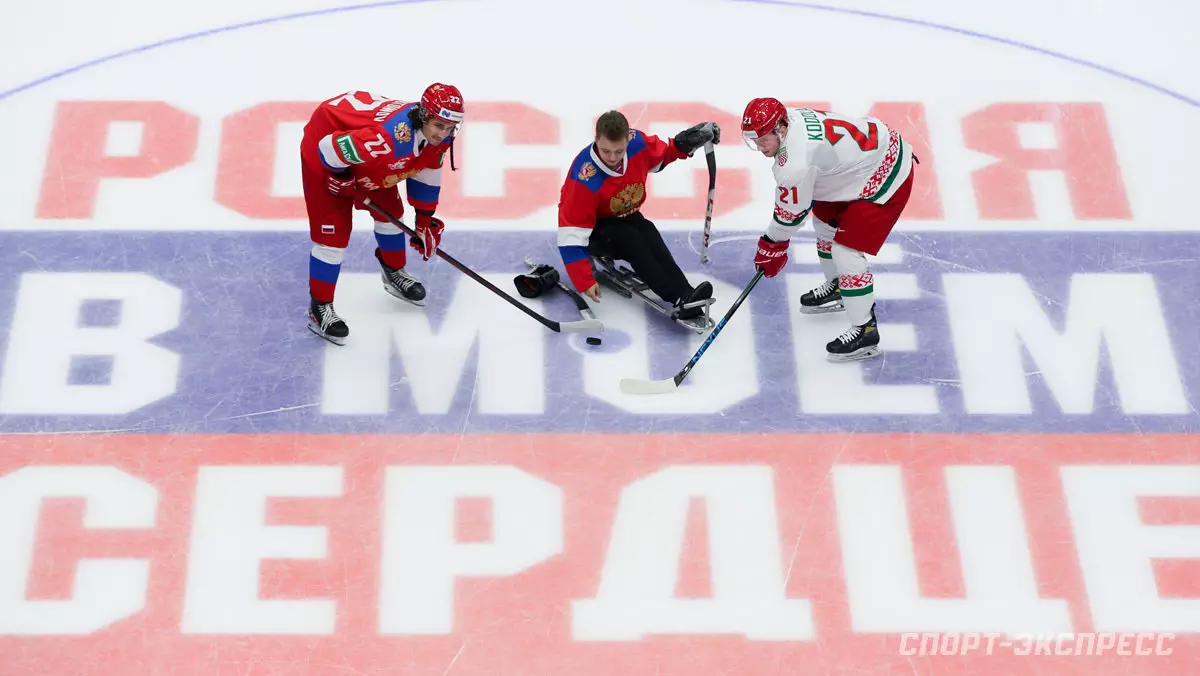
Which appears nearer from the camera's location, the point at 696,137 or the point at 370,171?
the point at 370,171

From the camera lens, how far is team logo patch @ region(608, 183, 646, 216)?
482 cm

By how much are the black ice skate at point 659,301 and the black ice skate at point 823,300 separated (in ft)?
1.19

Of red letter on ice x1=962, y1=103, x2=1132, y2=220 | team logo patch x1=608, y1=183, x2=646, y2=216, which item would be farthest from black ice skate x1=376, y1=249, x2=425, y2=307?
red letter on ice x1=962, y1=103, x2=1132, y2=220

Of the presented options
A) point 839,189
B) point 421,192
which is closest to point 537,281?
point 421,192

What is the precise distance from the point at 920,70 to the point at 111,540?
3764mm

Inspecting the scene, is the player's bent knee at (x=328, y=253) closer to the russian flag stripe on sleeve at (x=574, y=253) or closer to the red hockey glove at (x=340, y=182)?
the red hockey glove at (x=340, y=182)

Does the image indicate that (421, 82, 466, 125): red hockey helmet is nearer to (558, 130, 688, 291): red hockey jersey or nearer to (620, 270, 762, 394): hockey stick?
(558, 130, 688, 291): red hockey jersey

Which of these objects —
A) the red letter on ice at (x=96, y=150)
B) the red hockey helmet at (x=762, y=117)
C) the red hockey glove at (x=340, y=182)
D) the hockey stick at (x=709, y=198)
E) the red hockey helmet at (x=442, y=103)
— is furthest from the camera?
the red letter on ice at (x=96, y=150)

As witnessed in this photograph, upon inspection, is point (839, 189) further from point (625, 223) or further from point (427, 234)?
point (427, 234)

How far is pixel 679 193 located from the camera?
5.44 m

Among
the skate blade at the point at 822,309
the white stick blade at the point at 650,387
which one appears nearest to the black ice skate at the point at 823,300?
the skate blade at the point at 822,309

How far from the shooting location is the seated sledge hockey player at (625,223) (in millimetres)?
4715

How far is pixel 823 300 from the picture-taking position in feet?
16.7

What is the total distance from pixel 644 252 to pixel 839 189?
0.74m
